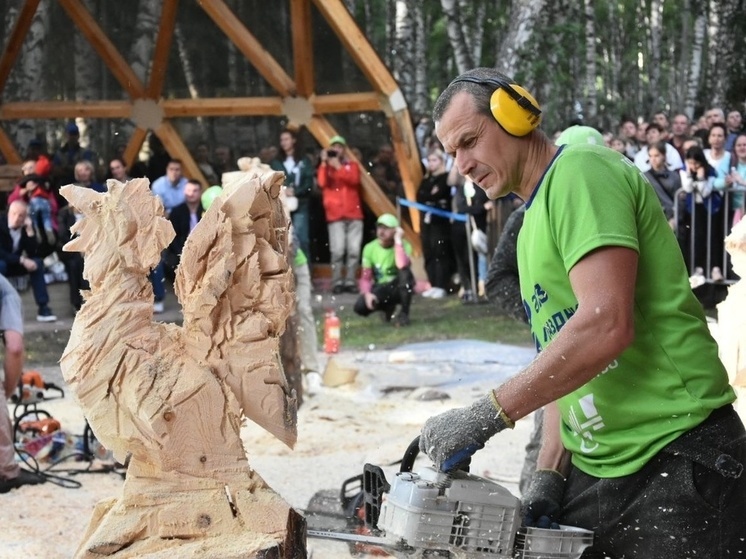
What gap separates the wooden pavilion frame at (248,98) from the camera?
42.4ft

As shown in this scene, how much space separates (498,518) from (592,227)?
2.36ft

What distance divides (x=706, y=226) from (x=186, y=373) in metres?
8.55

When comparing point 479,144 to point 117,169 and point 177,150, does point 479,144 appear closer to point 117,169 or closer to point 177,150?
point 117,169

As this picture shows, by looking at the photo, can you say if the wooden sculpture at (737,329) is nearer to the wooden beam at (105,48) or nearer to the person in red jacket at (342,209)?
the person in red jacket at (342,209)

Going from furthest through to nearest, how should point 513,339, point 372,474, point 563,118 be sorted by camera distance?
point 563,118 < point 513,339 < point 372,474

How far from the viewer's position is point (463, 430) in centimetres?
234

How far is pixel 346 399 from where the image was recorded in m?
8.23

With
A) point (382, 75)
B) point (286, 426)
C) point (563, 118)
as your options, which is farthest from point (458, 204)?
point (563, 118)

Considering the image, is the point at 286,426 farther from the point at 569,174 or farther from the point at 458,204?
the point at 458,204

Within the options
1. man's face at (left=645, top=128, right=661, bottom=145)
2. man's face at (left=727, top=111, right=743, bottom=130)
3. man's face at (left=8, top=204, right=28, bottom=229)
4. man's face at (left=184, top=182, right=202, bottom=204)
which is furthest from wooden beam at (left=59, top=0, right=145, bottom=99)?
man's face at (left=727, top=111, right=743, bottom=130)

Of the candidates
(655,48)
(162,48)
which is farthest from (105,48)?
(655,48)

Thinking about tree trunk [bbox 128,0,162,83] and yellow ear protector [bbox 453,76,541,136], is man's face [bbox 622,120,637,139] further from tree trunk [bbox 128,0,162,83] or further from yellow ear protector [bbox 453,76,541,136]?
yellow ear protector [bbox 453,76,541,136]

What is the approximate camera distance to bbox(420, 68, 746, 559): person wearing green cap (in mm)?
2258

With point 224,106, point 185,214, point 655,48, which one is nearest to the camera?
point 185,214
